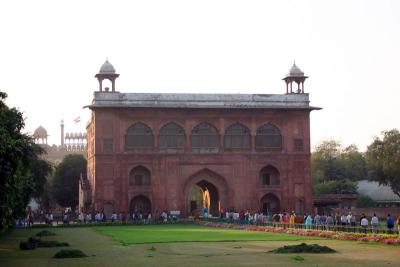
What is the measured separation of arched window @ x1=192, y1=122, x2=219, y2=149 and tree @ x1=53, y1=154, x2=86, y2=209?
19.7 metres

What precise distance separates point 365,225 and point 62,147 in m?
96.9

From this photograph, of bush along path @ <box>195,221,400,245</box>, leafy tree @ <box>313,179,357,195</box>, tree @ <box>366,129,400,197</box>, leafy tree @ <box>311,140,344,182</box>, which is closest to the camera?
bush along path @ <box>195,221,400,245</box>

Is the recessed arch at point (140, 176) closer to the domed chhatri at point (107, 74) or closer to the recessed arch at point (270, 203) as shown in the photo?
the domed chhatri at point (107, 74)

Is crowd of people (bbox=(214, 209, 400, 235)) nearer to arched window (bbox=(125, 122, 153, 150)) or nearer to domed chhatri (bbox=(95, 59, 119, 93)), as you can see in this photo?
arched window (bbox=(125, 122, 153, 150))

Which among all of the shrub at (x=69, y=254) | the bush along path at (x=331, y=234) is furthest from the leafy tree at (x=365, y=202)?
the shrub at (x=69, y=254)

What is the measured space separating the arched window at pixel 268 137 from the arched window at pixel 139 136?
7980mm

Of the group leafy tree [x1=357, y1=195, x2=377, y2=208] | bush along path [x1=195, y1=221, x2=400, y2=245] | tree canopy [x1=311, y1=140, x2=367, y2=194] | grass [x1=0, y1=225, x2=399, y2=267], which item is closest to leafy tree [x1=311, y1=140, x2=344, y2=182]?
tree canopy [x1=311, y1=140, x2=367, y2=194]

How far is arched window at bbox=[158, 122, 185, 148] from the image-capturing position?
2301 inches

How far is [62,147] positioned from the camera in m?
127

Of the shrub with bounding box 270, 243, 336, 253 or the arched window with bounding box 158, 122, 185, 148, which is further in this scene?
the arched window with bounding box 158, 122, 185, 148

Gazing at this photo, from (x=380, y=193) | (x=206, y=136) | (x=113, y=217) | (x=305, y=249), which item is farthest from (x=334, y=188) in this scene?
(x=305, y=249)

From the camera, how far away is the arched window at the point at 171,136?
58.4 m

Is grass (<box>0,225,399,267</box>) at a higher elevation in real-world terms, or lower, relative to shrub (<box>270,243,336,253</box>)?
lower

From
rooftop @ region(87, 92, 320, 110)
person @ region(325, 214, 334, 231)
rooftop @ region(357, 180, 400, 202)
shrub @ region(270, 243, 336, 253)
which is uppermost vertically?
rooftop @ region(87, 92, 320, 110)
